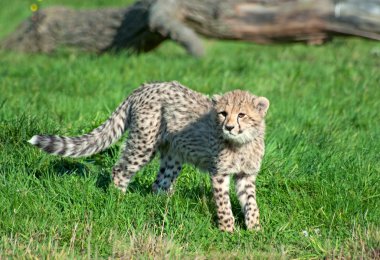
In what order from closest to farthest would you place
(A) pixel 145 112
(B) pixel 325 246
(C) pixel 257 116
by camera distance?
1. (B) pixel 325 246
2. (C) pixel 257 116
3. (A) pixel 145 112

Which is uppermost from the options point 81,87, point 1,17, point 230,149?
point 230,149

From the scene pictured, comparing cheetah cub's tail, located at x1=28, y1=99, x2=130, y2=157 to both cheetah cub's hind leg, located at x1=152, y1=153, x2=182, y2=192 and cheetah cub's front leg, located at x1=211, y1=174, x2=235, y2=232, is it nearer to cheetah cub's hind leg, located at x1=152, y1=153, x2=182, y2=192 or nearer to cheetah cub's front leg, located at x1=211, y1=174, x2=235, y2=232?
cheetah cub's hind leg, located at x1=152, y1=153, x2=182, y2=192

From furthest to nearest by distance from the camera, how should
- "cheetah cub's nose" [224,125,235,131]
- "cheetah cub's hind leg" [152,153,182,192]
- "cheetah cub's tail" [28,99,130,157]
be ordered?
"cheetah cub's hind leg" [152,153,182,192], "cheetah cub's tail" [28,99,130,157], "cheetah cub's nose" [224,125,235,131]

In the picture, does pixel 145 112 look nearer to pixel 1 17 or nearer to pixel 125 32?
pixel 125 32

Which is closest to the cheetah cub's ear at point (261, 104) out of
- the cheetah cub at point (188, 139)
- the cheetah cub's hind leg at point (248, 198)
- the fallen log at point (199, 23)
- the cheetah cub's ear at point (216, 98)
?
the cheetah cub at point (188, 139)

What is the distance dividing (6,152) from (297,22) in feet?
19.4

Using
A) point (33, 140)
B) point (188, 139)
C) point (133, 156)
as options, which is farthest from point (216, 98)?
point (33, 140)

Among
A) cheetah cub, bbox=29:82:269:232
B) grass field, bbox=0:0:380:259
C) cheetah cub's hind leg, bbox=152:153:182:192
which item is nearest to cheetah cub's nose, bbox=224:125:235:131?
cheetah cub, bbox=29:82:269:232

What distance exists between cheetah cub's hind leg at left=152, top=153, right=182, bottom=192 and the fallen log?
16.9 ft

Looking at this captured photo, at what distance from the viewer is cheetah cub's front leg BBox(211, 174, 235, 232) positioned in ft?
18.7

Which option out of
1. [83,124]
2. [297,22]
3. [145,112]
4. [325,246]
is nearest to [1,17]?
[297,22]

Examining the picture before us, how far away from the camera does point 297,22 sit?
11.2 m

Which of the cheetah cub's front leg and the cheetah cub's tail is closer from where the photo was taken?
the cheetah cub's front leg

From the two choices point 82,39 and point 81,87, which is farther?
point 82,39
